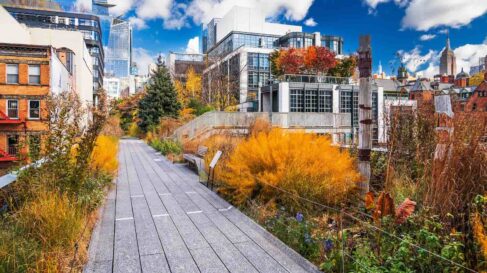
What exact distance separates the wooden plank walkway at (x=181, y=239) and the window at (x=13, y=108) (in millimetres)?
21907

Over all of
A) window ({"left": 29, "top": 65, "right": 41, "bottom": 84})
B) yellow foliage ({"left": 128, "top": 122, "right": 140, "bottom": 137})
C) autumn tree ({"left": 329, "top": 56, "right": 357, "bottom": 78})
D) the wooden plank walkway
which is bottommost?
Answer: the wooden plank walkway

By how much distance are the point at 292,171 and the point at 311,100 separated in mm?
24358

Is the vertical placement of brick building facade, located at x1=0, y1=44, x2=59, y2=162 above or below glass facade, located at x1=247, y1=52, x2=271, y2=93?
below

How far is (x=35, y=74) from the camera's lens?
2442 centimetres

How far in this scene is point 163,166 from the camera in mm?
11289

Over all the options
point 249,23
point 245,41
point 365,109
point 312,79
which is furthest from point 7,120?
point 249,23

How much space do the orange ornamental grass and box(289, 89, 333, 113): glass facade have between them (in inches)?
884

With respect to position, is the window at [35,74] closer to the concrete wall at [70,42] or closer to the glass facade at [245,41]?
the concrete wall at [70,42]

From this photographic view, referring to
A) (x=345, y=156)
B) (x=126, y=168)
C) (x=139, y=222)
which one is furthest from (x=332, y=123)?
(x=139, y=222)

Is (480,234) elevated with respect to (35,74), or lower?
lower

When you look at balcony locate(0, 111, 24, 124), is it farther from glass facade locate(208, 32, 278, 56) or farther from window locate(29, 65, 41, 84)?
glass facade locate(208, 32, 278, 56)

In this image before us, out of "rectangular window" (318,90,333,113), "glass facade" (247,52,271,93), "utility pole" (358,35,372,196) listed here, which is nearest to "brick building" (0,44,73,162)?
"rectangular window" (318,90,333,113)

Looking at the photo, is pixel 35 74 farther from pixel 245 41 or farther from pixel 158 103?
pixel 245 41

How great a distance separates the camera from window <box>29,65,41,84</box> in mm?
24328
